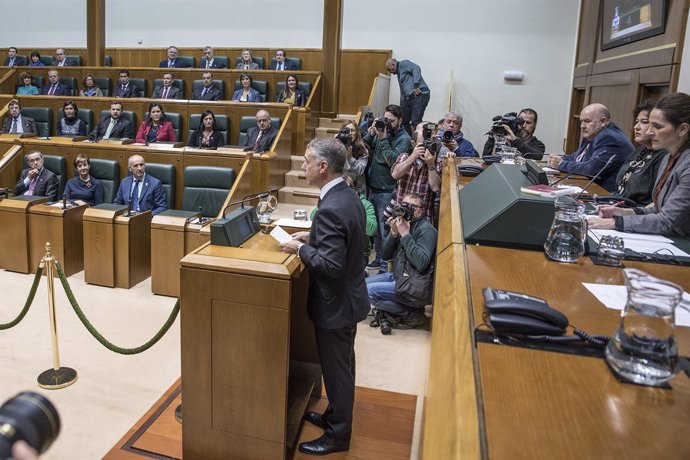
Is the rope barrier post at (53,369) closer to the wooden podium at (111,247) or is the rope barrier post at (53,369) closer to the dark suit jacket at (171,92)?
the wooden podium at (111,247)

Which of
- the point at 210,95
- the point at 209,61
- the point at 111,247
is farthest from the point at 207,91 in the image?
the point at 111,247

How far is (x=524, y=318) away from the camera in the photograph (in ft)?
2.79

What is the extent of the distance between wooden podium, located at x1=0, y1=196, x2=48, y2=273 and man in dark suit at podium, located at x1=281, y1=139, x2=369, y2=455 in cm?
267


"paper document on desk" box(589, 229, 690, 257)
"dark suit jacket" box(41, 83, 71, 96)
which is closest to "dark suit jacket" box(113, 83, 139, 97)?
"dark suit jacket" box(41, 83, 71, 96)

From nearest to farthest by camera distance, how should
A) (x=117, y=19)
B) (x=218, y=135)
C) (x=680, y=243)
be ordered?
(x=680, y=243)
(x=218, y=135)
(x=117, y=19)

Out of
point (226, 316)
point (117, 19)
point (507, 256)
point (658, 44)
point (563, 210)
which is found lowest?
point (226, 316)

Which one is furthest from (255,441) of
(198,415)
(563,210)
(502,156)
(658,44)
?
(658,44)

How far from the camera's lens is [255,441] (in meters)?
1.59

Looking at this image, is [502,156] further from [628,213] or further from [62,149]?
[62,149]

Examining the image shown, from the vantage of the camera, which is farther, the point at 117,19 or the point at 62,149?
the point at 117,19

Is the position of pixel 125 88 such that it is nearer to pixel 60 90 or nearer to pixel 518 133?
pixel 60 90

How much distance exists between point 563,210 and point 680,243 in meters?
0.39

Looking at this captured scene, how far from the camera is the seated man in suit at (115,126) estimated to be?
16.1 ft

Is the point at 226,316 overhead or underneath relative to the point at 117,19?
underneath
